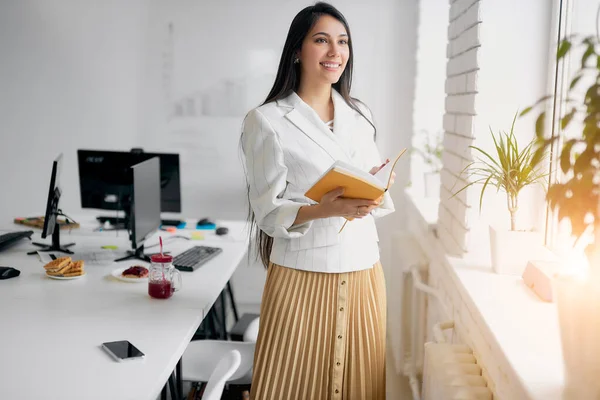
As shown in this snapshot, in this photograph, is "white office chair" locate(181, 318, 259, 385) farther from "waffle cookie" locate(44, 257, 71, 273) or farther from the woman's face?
the woman's face

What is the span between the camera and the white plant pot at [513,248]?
194 cm

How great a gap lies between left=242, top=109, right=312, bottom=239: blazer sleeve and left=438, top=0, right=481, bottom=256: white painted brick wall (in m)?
0.65

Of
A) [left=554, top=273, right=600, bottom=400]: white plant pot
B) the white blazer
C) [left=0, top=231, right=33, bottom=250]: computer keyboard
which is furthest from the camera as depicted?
[left=0, top=231, right=33, bottom=250]: computer keyboard

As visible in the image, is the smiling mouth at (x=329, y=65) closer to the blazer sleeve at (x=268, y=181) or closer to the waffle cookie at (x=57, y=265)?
the blazer sleeve at (x=268, y=181)

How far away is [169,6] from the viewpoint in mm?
4375

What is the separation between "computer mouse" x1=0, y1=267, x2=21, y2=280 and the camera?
8.13 feet

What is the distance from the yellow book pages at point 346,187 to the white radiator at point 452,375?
1.67 feet

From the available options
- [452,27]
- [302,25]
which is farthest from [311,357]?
[452,27]

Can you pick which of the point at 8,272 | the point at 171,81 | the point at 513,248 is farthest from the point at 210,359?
the point at 171,81

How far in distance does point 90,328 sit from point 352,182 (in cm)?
94

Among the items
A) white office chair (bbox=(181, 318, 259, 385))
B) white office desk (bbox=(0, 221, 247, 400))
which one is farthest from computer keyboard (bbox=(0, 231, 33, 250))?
white office chair (bbox=(181, 318, 259, 385))

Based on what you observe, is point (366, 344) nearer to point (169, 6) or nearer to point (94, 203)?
point (94, 203)

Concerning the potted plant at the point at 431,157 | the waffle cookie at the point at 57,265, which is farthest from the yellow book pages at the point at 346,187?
the potted plant at the point at 431,157

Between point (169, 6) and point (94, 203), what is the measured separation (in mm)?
1778
